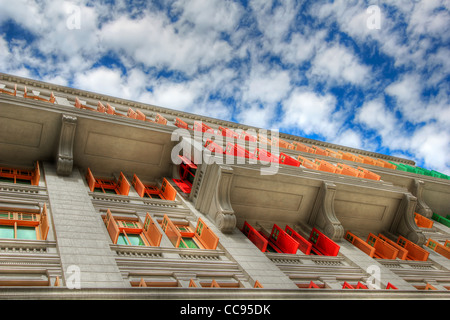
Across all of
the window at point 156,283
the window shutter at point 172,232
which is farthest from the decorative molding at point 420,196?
the window at point 156,283

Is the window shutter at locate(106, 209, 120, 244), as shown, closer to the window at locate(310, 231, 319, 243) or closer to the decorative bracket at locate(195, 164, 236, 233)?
the decorative bracket at locate(195, 164, 236, 233)

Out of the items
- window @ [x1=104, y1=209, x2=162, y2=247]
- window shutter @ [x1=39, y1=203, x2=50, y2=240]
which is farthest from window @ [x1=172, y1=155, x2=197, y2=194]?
window shutter @ [x1=39, y1=203, x2=50, y2=240]

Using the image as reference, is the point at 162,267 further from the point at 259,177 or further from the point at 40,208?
the point at 259,177

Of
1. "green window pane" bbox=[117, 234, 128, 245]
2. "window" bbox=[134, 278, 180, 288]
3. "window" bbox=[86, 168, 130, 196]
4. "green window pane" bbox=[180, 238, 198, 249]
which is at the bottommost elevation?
"window" bbox=[134, 278, 180, 288]

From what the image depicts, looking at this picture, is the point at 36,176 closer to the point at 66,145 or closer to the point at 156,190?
the point at 66,145

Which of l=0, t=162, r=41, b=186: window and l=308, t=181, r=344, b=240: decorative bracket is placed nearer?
l=0, t=162, r=41, b=186: window

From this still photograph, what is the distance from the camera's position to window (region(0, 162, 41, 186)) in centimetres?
1602

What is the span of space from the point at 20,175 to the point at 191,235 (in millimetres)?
8849

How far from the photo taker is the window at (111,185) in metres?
17.1

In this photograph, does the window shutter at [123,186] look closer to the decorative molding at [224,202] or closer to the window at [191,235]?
the window at [191,235]

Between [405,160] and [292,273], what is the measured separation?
127ft

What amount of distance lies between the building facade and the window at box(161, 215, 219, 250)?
6cm

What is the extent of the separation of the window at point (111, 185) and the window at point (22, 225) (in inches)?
163

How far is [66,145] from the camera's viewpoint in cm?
1716
